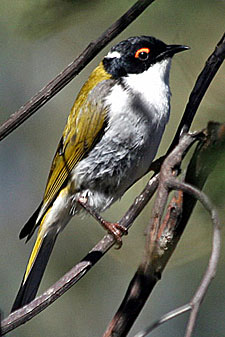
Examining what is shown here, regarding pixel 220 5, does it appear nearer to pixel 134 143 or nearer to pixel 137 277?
pixel 137 277

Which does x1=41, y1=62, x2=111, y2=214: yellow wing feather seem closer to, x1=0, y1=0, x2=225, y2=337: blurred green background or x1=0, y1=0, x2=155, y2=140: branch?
x1=0, y1=0, x2=225, y2=337: blurred green background

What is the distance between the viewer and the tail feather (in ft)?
10.1

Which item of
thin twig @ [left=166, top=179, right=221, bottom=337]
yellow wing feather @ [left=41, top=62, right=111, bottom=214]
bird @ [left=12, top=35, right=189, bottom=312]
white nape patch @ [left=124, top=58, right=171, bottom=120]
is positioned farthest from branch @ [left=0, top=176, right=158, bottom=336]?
yellow wing feather @ [left=41, top=62, right=111, bottom=214]

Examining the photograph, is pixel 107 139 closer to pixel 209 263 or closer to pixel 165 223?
pixel 165 223

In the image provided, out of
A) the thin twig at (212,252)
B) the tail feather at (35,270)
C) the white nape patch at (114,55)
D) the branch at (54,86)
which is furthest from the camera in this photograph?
the white nape patch at (114,55)

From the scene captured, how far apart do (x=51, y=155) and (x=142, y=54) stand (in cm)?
252

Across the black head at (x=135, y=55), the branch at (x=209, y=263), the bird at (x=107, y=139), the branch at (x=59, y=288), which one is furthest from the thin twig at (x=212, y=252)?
the black head at (x=135, y=55)

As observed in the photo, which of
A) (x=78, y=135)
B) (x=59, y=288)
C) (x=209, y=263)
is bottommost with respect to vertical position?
(x=209, y=263)

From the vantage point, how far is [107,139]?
325 cm

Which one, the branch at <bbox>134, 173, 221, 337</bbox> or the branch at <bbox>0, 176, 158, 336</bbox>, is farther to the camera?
the branch at <bbox>0, 176, 158, 336</bbox>

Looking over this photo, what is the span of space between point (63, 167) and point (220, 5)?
2281mm

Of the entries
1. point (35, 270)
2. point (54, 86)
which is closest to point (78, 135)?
point (35, 270)

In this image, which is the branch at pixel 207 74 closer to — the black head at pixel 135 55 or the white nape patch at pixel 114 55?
the black head at pixel 135 55

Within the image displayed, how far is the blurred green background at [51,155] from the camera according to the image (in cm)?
116
